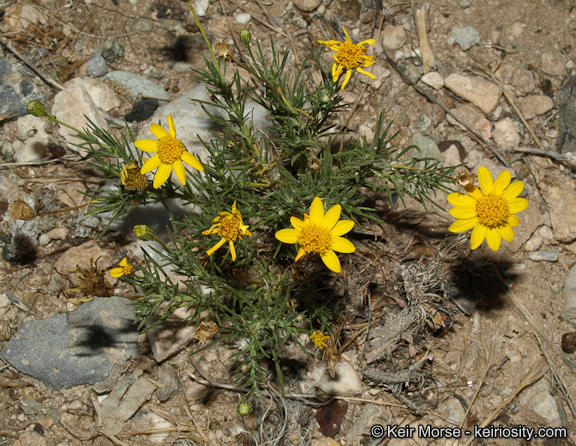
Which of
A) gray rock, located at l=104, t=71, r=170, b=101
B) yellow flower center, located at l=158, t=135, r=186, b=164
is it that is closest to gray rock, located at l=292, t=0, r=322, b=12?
gray rock, located at l=104, t=71, r=170, b=101

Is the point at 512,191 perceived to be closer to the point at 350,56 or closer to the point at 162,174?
the point at 350,56

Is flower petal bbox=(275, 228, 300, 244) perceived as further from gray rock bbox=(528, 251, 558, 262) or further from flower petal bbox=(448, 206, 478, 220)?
gray rock bbox=(528, 251, 558, 262)

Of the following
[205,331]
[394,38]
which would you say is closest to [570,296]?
[394,38]

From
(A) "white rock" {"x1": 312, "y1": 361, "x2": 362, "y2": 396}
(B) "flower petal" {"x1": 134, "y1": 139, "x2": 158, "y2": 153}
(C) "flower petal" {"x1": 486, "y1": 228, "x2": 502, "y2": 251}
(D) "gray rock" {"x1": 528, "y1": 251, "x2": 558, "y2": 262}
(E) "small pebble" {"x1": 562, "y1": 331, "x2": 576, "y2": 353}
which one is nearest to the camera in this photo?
(B) "flower petal" {"x1": 134, "y1": 139, "x2": 158, "y2": 153}

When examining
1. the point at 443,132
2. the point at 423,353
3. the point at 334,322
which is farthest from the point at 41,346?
the point at 443,132

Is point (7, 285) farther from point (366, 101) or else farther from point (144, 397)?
point (366, 101)
